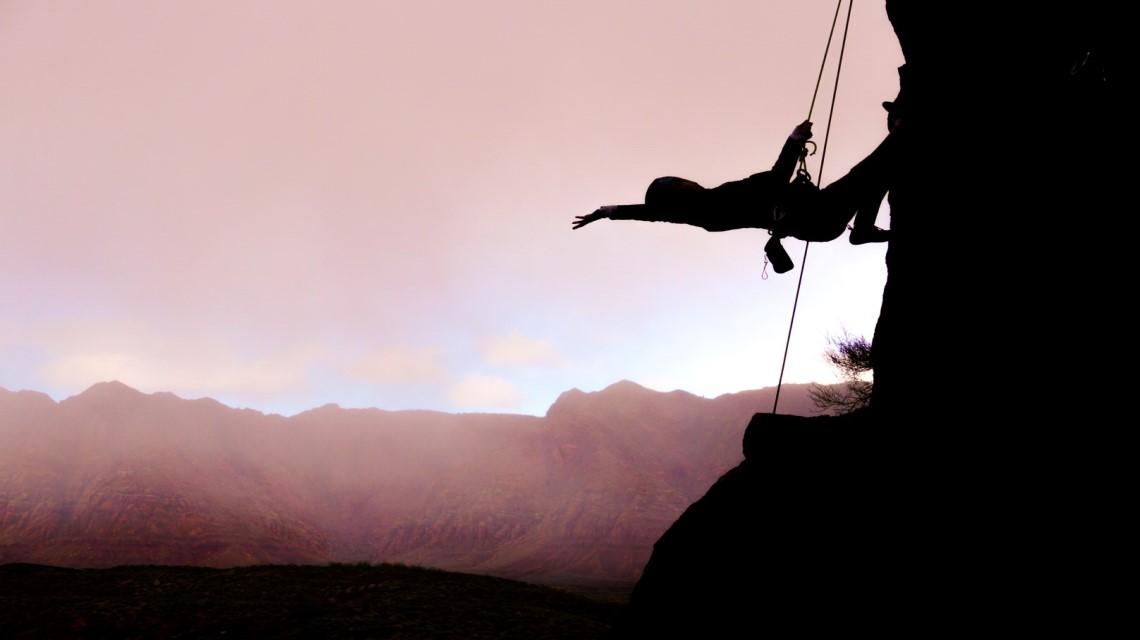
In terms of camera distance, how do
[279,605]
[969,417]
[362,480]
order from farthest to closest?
[362,480]
[279,605]
[969,417]

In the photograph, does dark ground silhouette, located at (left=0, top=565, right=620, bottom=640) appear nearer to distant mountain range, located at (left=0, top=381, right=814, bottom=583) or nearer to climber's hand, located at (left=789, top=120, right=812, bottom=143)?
climber's hand, located at (left=789, top=120, right=812, bottom=143)

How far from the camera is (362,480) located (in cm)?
10812

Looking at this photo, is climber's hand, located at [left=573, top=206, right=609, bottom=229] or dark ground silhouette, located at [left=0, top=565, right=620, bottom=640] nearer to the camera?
climber's hand, located at [left=573, top=206, right=609, bottom=229]

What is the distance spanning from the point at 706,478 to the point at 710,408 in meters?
25.7

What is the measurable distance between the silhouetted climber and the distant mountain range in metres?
62.7

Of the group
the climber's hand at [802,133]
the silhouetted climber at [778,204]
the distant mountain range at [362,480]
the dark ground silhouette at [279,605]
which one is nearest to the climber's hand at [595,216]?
the silhouetted climber at [778,204]

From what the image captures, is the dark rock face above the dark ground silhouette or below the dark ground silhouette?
above

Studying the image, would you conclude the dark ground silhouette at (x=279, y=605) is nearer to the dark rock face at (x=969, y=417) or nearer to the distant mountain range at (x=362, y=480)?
the dark rock face at (x=969, y=417)

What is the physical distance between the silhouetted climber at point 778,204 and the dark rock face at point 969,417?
0.37 metres

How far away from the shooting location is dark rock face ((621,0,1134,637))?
106 inches

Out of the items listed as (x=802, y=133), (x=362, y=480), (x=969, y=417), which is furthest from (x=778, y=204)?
(x=362, y=480)

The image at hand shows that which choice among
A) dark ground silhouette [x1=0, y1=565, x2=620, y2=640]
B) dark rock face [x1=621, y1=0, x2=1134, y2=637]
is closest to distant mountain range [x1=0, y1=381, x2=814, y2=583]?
dark ground silhouette [x1=0, y1=565, x2=620, y2=640]

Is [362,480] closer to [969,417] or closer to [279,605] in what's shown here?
[279,605]

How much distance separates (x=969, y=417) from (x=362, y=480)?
116563 millimetres
